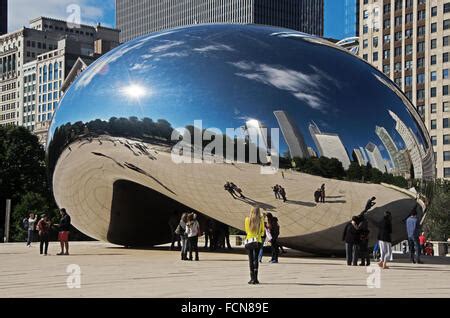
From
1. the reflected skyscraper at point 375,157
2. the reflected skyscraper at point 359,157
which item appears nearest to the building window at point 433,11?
the reflected skyscraper at point 375,157

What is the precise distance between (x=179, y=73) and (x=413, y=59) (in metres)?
101

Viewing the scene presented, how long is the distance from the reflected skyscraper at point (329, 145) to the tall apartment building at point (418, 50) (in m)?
95.1

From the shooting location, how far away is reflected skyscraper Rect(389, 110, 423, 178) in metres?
18.9

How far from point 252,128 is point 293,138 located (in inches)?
37.8

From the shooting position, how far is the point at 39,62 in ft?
563

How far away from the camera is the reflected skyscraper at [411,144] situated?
62.1 ft

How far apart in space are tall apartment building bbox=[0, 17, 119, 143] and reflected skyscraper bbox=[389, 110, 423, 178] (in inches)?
5668

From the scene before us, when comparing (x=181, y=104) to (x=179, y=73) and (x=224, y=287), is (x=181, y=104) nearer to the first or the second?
(x=179, y=73)

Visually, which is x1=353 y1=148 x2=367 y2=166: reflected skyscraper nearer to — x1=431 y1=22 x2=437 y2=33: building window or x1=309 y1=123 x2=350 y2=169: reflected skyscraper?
x1=309 y1=123 x2=350 y2=169: reflected skyscraper

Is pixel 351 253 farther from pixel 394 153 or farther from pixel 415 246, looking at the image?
pixel 415 246

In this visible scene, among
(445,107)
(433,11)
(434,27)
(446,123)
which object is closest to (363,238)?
(446,123)

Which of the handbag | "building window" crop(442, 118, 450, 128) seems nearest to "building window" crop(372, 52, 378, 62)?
"building window" crop(442, 118, 450, 128)

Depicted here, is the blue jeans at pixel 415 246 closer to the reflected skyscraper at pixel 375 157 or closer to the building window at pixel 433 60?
the reflected skyscraper at pixel 375 157
